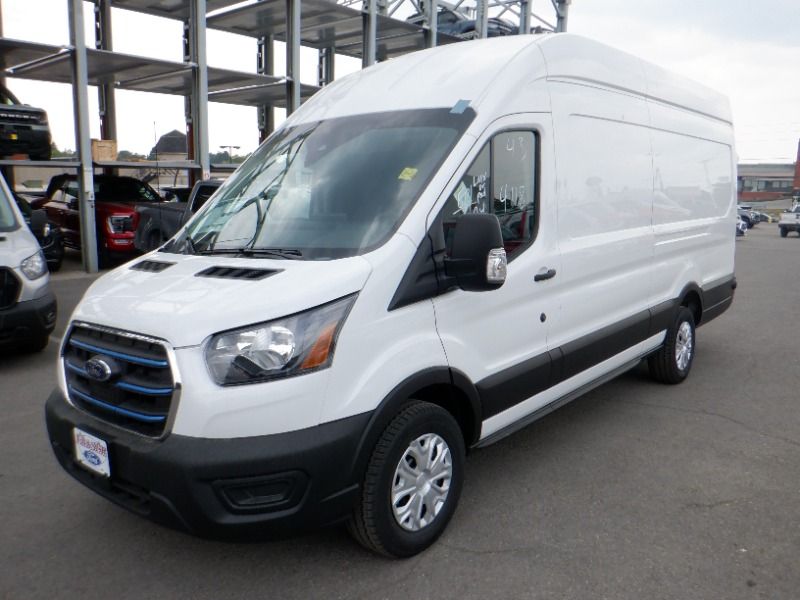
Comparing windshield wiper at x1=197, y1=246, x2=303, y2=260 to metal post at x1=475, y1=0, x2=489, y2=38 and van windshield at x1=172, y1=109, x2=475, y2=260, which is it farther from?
metal post at x1=475, y1=0, x2=489, y2=38

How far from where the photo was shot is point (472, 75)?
337cm

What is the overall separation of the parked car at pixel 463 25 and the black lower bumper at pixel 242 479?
17.1 meters

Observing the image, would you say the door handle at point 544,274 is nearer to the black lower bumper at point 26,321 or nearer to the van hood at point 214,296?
the van hood at point 214,296

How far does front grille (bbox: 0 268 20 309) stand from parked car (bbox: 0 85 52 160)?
6274 mm

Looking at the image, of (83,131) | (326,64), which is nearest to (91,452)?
(83,131)

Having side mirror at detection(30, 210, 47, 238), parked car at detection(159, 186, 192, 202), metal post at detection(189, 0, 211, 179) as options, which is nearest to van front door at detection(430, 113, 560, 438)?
side mirror at detection(30, 210, 47, 238)

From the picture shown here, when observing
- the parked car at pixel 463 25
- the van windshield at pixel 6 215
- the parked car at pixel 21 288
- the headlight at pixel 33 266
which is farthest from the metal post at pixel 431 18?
the headlight at pixel 33 266

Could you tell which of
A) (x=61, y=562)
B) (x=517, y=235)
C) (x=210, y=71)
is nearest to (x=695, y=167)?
(x=517, y=235)

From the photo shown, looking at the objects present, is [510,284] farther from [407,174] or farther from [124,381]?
[124,381]

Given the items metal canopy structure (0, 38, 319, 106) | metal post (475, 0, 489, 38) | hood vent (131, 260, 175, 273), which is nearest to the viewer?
hood vent (131, 260, 175, 273)

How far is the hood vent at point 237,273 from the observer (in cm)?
272

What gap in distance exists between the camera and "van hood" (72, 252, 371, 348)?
2.50 m

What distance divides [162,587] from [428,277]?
1.72 meters

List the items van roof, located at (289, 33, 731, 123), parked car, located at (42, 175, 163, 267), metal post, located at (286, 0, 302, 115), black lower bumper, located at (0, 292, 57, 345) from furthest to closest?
metal post, located at (286, 0, 302, 115) < parked car, located at (42, 175, 163, 267) < black lower bumper, located at (0, 292, 57, 345) < van roof, located at (289, 33, 731, 123)
